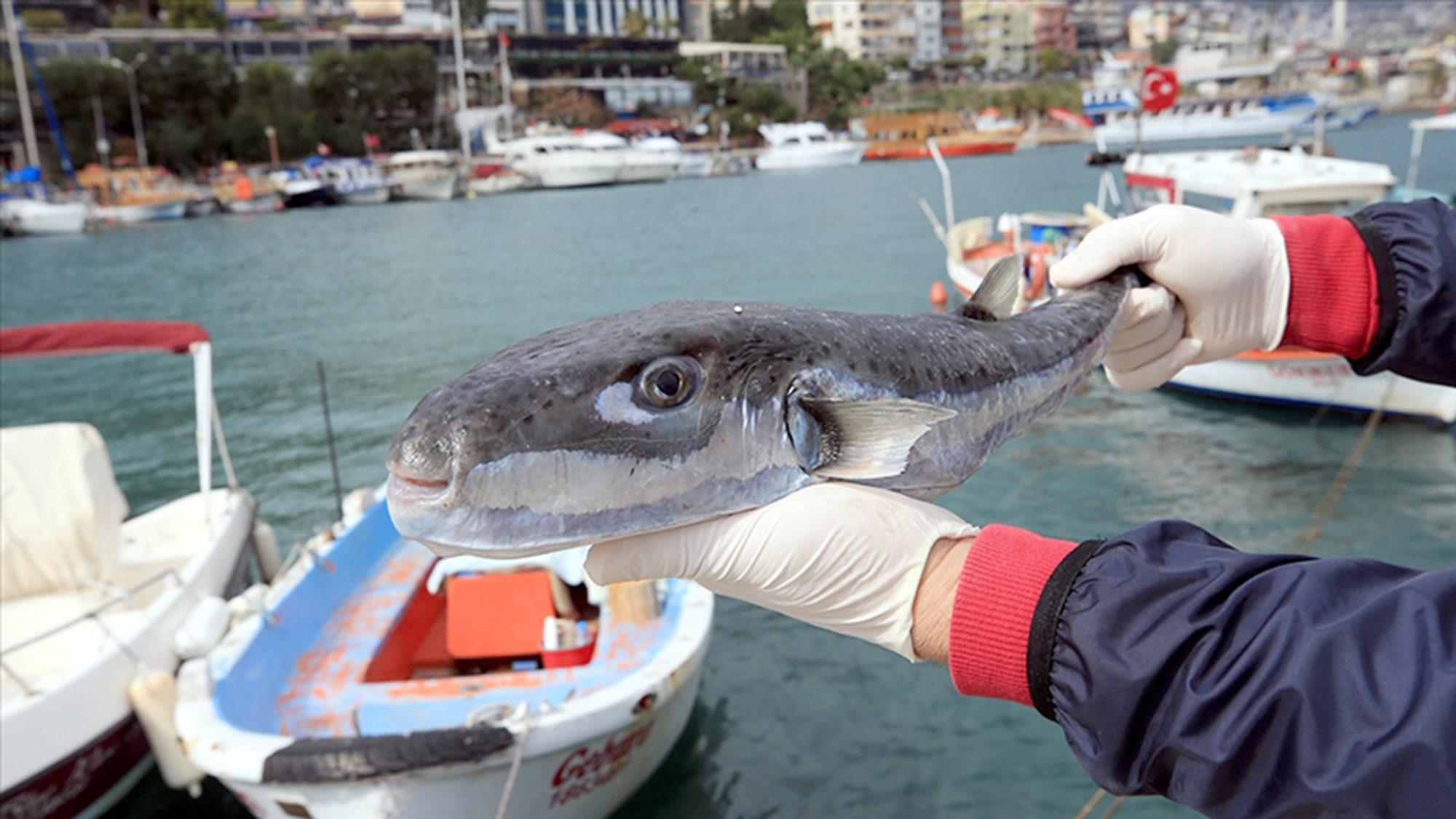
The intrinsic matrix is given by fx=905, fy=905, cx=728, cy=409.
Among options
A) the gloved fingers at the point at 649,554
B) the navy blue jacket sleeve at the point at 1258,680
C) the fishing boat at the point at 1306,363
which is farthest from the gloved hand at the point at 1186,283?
the fishing boat at the point at 1306,363

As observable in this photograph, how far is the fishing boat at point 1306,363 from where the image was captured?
48.8 feet

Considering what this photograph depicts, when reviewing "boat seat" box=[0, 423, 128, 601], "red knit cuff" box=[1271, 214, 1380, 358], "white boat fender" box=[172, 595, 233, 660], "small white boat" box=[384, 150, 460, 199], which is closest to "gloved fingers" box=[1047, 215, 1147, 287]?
"red knit cuff" box=[1271, 214, 1380, 358]

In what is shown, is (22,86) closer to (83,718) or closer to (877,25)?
(83,718)

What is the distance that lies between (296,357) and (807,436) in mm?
25626

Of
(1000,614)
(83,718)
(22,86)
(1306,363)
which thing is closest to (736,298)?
(1306,363)

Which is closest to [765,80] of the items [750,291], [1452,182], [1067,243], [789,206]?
[789,206]

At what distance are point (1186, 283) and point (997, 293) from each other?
1.24 m

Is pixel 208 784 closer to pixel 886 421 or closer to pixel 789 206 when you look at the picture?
pixel 886 421

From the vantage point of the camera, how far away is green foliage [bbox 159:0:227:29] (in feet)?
337

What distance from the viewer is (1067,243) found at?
1788 centimetres

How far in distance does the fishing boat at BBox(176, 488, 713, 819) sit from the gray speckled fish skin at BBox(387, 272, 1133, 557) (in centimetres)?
485

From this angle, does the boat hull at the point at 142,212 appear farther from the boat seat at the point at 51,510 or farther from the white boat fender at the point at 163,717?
the white boat fender at the point at 163,717

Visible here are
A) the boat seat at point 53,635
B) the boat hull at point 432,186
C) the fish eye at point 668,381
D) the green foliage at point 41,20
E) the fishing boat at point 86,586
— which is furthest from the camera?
the green foliage at point 41,20

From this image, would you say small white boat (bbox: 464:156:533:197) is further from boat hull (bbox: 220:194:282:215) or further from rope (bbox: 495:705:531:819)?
rope (bbox: 495:705:531:819)
